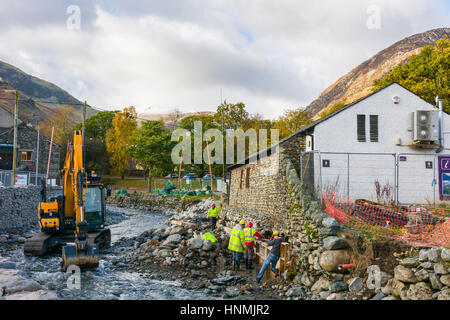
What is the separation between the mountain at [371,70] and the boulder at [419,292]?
113 meters

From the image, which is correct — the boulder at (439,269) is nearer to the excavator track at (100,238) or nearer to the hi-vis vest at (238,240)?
Result: the hi-vis vest at (238,240)

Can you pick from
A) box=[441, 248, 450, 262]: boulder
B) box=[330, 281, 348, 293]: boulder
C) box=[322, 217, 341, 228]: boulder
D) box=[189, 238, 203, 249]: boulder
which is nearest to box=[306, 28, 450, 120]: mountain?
box=[189, 238, 203, 249]: boulder

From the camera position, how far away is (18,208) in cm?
2450

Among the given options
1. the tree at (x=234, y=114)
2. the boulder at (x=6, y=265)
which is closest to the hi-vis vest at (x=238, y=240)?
the boulder at (x=6, y=265)

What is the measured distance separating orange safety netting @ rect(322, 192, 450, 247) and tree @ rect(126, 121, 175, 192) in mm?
40281

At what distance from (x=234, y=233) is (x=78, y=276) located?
232 inches

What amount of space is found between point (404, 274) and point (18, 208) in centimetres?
2461

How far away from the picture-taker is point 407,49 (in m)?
134

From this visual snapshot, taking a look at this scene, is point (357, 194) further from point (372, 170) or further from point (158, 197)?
point (158, 197)

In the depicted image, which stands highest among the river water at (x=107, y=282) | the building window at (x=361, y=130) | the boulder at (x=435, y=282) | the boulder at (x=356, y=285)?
the building window at (x=361, y=130)

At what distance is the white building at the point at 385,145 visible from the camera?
16.2m

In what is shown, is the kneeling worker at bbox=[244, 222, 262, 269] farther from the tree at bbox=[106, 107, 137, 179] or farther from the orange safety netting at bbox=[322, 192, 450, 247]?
the tree at bbox=[106, 107, 137, 179]

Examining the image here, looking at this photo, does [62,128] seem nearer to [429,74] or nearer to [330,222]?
[429,74]
